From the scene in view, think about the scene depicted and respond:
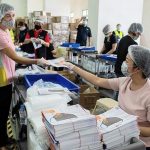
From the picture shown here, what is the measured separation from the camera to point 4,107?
2.64 m

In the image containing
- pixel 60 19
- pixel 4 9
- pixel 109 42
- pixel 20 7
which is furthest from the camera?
pixel 20 7

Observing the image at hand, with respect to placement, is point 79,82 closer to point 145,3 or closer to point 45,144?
point 45,144

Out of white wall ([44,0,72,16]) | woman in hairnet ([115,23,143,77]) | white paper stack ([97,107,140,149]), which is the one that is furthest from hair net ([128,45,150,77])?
white wall ([44,0,72,16])

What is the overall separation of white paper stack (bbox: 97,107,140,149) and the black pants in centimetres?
147

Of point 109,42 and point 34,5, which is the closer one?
point 109,42

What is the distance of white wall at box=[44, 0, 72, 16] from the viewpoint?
35.9ft

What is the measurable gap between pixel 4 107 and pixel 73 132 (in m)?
1.64

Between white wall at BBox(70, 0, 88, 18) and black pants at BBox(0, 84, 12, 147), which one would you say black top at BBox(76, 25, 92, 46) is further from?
white wall at BBox(70, 0, 88, 18)

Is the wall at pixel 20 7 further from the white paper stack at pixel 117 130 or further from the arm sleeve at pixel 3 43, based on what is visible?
the white paper stack at pixel 117 130

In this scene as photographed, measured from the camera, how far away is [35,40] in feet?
15.7

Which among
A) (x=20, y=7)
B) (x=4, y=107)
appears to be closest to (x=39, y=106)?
(x=4, y=107)

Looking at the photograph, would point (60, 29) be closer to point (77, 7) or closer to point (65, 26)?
point (65, 26)

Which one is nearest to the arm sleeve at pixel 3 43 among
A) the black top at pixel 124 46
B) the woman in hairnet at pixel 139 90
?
the woman in hairnet at pixel 139 90

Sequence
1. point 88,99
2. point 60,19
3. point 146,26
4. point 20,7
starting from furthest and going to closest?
point 20,7 < point 60,19 < point 146,26 < point 88,99
